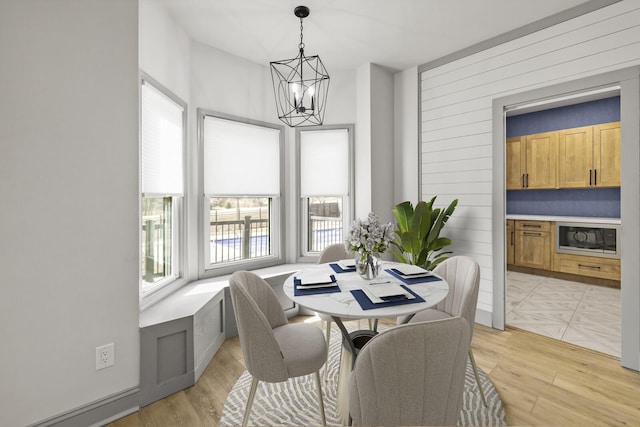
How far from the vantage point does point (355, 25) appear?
2820 mm

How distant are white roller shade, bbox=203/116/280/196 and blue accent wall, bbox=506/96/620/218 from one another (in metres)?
4.62

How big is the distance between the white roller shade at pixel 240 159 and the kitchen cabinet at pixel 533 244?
14.5 ft

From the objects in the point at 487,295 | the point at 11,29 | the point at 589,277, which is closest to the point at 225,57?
the point at 11,29

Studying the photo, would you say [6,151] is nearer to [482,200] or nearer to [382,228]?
[382,228]

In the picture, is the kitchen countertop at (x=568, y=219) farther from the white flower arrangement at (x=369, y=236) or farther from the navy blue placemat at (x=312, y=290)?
the navy blue placemat at (x=312, y=290)

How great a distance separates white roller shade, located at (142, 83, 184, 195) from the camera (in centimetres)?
230

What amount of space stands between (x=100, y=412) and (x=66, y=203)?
126 centimetres

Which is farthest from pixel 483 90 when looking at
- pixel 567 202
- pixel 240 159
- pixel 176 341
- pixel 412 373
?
pixel 176 341

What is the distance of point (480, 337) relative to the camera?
2.95 metres

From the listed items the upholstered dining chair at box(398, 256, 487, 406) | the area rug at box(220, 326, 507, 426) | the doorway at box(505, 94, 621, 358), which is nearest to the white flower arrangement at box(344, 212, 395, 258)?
the upholstered dining chair at box(398, 256, 487, 406)

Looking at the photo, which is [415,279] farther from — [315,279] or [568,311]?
[568,311]

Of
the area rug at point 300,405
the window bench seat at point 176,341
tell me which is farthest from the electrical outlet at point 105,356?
the area rug at point 300,405

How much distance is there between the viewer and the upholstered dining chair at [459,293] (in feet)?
6.04

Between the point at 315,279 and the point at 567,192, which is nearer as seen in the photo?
the point at 315,279
